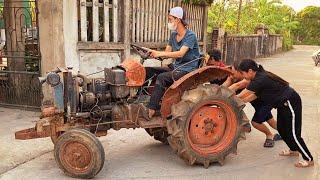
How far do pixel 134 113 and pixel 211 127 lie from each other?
1.06 meters

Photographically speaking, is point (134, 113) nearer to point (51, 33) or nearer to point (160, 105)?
point (160, 105)

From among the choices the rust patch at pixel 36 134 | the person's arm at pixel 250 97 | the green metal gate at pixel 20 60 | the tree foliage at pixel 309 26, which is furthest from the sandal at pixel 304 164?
the tree foliage at pixel 309 26

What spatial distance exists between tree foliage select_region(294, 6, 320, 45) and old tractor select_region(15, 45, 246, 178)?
135 feet

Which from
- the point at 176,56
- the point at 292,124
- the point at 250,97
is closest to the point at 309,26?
the point at 250,97

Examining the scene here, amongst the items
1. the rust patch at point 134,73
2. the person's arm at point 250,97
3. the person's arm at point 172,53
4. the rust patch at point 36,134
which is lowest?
the rust patch at point 36,134

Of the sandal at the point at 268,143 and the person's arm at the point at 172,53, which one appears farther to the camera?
the sandal at the point at 268,143

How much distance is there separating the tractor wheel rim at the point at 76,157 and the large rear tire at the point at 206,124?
109cm

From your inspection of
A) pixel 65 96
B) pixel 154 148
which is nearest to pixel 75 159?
pixel 65 96

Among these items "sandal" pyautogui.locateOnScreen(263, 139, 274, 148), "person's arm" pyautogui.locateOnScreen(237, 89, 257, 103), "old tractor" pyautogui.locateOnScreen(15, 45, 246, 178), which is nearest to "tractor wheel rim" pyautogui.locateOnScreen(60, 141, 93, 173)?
"old tractor" pyautogui.locateOnScreen(15, 45, 246, 178)

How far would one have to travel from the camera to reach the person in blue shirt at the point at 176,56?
Answer: 536 centimetres

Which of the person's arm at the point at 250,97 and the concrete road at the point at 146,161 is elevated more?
the person's arm at the point at 250,97

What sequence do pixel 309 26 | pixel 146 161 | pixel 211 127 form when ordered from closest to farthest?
pixel 211 127
pixel 146 161
pixel 309 26

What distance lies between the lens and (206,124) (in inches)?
218

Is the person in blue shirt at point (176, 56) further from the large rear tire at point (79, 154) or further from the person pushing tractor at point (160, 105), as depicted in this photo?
the large rear tire at point (79, 154)
